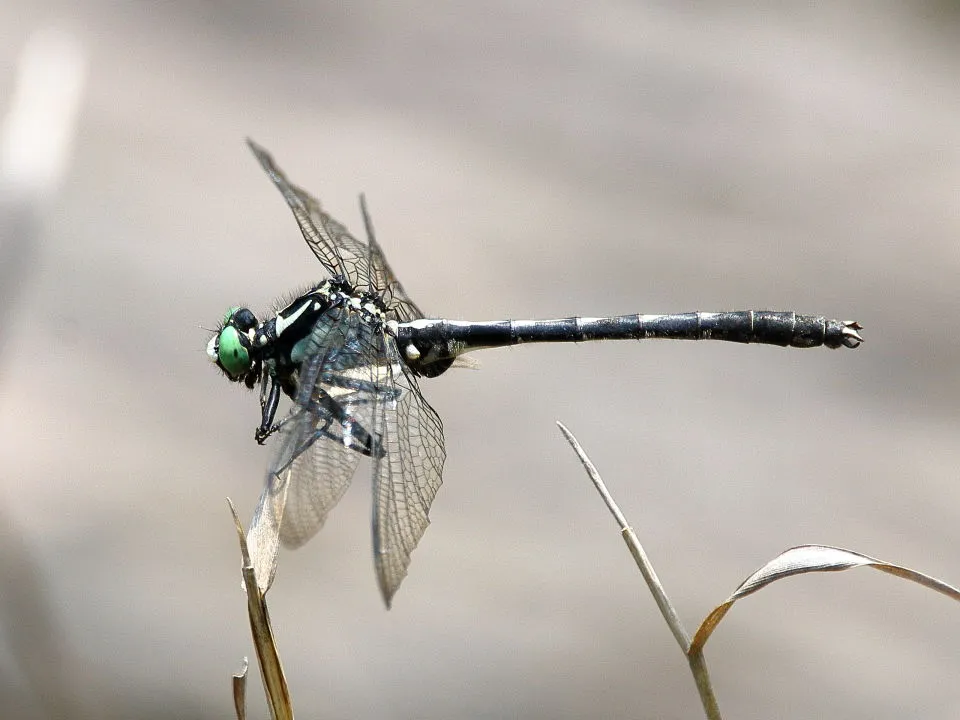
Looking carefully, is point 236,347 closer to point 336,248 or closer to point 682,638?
point 336,248

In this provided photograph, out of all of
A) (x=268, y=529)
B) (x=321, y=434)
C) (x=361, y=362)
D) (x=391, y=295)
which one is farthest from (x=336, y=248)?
(x=268, y=529)

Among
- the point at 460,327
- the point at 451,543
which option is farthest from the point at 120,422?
the point at 460,327

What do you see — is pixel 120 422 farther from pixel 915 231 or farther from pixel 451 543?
pixel 915 231

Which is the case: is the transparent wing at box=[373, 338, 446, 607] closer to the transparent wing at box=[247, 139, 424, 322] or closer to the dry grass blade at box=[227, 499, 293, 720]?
the transparent wing at box=[247, 139, 424, 322]

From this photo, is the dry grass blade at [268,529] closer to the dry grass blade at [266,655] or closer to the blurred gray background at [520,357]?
the dry grass blade at [266,655]

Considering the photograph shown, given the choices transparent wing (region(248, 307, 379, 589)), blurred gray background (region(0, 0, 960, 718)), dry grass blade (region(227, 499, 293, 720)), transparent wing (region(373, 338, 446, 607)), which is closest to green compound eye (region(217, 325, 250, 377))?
transparent wing (region(248, 307, 379, 589))

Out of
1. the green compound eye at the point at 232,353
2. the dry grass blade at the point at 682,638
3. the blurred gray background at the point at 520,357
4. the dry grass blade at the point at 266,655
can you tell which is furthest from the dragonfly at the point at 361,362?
the blurred gray background at the point at 520,357
